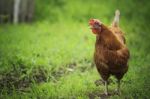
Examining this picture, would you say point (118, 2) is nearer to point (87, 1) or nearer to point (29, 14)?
point (87, 1)

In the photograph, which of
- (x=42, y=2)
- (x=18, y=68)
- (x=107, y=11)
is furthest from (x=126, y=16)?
(x=18, y=68)

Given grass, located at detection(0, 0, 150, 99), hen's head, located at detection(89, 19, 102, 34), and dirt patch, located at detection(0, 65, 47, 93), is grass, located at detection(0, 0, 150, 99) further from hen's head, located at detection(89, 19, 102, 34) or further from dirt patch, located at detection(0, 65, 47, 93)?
hen's head, located at detection(89, 19, 102, 34)

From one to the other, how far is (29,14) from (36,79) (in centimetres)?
361

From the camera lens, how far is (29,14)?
10.6m

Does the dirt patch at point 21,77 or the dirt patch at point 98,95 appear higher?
the dirt patch at point 21,77

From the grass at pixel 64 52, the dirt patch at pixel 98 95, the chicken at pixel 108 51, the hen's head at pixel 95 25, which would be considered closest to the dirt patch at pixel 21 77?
the grass at pixel 64 52

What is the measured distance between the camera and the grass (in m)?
6.82

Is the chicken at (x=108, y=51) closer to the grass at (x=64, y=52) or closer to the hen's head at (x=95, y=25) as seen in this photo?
the hen's head at (x=95, y=25)

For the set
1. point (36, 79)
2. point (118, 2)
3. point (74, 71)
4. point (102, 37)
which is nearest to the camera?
point (102, 37)

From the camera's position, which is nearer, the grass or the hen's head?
the hen's head

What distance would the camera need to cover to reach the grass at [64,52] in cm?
682

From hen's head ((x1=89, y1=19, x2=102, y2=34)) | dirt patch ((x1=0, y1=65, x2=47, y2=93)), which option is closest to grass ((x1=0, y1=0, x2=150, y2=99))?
dirt patch ((x1=0, y1=65, x2=47, y2=93))

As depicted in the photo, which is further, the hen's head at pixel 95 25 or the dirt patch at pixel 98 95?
the dirt patch at pixel 98 95

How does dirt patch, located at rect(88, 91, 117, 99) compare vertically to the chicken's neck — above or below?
below
